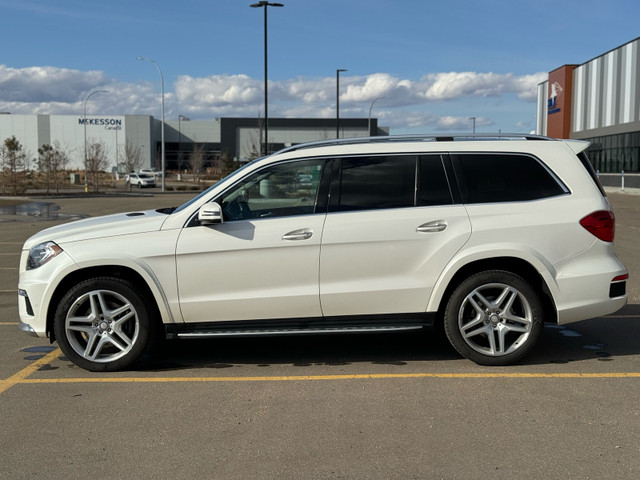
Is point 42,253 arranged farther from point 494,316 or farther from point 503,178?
point 503,178

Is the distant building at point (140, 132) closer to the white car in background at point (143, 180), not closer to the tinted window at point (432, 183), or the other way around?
the white car in background at point (143, 180)

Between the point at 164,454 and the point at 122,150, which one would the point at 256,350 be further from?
the point at 122,150

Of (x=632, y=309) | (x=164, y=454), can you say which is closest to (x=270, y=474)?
(x=164, y=454)

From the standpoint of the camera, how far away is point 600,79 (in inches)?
2122

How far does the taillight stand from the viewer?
18.1 feet

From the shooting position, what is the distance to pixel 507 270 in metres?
5.66

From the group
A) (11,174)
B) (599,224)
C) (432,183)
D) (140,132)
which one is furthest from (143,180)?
(599,224)

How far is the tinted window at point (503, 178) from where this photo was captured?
5633 millimetres

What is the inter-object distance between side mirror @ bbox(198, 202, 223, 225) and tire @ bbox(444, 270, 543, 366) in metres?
2.01

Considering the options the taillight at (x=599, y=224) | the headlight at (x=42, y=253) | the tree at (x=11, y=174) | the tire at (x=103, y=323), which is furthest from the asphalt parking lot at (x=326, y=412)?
the tree at (x=11, y=174)

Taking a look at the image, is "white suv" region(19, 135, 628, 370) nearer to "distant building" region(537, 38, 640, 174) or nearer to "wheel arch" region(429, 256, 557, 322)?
"wheel arch" region(429, 256, 557, 322)

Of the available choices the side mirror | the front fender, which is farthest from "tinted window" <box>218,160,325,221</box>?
the front fender

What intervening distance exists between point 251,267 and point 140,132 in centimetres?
10037

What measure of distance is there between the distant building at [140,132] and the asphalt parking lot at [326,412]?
90404 mm
